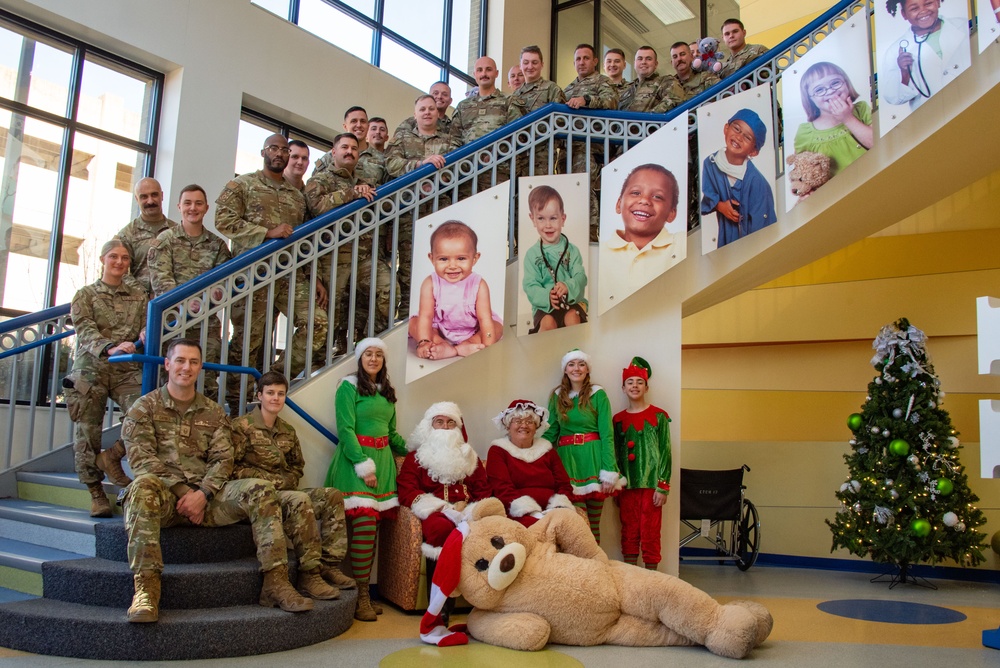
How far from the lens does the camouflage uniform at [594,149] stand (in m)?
5.90

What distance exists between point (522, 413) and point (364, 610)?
1412 millimetres

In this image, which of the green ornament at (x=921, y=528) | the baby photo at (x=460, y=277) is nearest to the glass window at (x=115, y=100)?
the baby photo at (x=460, y=277)

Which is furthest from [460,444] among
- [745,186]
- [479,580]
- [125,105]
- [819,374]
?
[125,105]

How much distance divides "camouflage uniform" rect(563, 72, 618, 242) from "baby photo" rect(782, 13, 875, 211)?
1.33 metres

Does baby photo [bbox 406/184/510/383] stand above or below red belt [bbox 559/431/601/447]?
above

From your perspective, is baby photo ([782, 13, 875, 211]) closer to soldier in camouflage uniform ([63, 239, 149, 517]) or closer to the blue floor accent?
the blue floor accent

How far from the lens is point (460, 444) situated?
4719 mm

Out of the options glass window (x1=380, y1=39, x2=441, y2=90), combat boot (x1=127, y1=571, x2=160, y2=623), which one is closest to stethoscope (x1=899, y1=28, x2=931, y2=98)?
combat boot (x1=127, y1=571, x2=160, y2=623)

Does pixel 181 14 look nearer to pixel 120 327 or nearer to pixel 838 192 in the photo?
pixel 120 327

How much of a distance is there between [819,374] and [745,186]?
9.95 ft

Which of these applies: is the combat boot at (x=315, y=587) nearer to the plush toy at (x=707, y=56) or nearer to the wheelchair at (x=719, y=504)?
the wheelchair at (x=719, y=504)

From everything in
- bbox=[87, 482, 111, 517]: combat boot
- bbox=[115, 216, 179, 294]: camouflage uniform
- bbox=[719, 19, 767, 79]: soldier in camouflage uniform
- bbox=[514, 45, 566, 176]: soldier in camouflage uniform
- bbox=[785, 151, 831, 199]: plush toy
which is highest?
bbox=[719, 19, 767, 79]: soldier in camouflage uniform

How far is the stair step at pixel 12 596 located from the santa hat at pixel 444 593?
1.74 m

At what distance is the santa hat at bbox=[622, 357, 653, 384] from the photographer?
537cm
